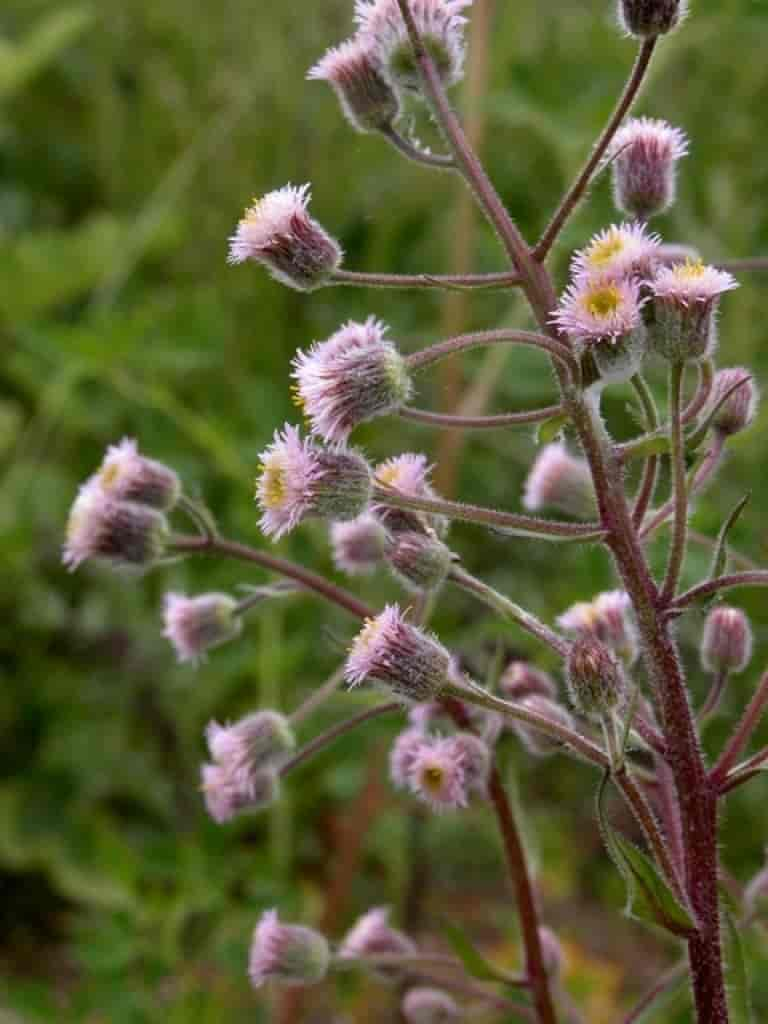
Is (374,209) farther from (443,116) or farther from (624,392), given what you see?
(443,116)

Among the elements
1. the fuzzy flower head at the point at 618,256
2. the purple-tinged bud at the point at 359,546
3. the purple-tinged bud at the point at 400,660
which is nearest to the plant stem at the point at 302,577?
the purple-tinged bud at the point at 359,546

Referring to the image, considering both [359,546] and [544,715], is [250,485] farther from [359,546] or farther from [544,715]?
[544,715]

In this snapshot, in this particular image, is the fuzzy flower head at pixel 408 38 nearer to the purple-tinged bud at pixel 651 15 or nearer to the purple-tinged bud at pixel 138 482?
the purple-tinged bud at pixel 651 15

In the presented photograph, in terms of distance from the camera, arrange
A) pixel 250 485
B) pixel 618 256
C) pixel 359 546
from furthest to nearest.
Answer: pixel 250 485 → pixel 359 546 → pixel 618 256

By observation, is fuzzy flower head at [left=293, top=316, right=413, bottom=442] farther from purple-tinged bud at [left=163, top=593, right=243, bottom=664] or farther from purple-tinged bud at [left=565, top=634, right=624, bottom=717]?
purple-tinged bud at [left=163, top=593, right=243, bottom=664]

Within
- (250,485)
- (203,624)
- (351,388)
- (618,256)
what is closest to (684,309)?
(618,256)

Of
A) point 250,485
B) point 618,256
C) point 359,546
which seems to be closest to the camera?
point 618,256

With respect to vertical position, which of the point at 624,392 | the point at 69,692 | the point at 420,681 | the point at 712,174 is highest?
the point at 712,174

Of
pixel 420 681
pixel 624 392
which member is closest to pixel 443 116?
pixel 420 681
